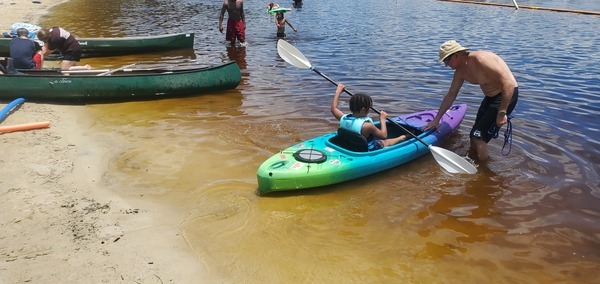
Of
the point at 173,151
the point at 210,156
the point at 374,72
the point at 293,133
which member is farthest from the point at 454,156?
the point at 374,72

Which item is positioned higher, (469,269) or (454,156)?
(454,156)

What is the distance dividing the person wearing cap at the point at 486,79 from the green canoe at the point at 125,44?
11124mm

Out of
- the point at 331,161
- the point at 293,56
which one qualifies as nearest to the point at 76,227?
the point at 331,161

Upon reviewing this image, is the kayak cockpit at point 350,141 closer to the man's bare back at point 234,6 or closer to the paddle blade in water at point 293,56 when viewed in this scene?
the paddle blade in water at point 293,56

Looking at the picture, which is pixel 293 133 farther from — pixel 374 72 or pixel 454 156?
pixel 374 72

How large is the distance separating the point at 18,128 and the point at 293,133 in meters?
4.53

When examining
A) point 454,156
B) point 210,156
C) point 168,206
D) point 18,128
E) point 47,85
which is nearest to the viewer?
point 168,206

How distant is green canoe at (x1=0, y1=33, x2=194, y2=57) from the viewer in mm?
13148

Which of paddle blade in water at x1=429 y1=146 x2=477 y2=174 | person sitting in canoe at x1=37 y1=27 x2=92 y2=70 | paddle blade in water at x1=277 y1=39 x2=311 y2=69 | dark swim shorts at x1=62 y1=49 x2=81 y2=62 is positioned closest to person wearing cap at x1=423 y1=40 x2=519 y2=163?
paddle blade in water at x1=429 y1=146 x2=477 y2=174

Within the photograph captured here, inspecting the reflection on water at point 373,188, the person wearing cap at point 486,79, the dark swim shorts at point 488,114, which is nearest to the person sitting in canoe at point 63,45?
the reflection on water at point 373,188

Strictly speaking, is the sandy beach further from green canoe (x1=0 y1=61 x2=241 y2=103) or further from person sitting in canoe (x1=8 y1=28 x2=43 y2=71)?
person sitting in canoe (x1=8 y1=28 x2=43 y2=71)

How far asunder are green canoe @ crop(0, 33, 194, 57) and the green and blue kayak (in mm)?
10267

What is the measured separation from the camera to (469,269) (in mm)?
3988

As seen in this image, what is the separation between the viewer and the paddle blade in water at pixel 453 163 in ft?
18.6
